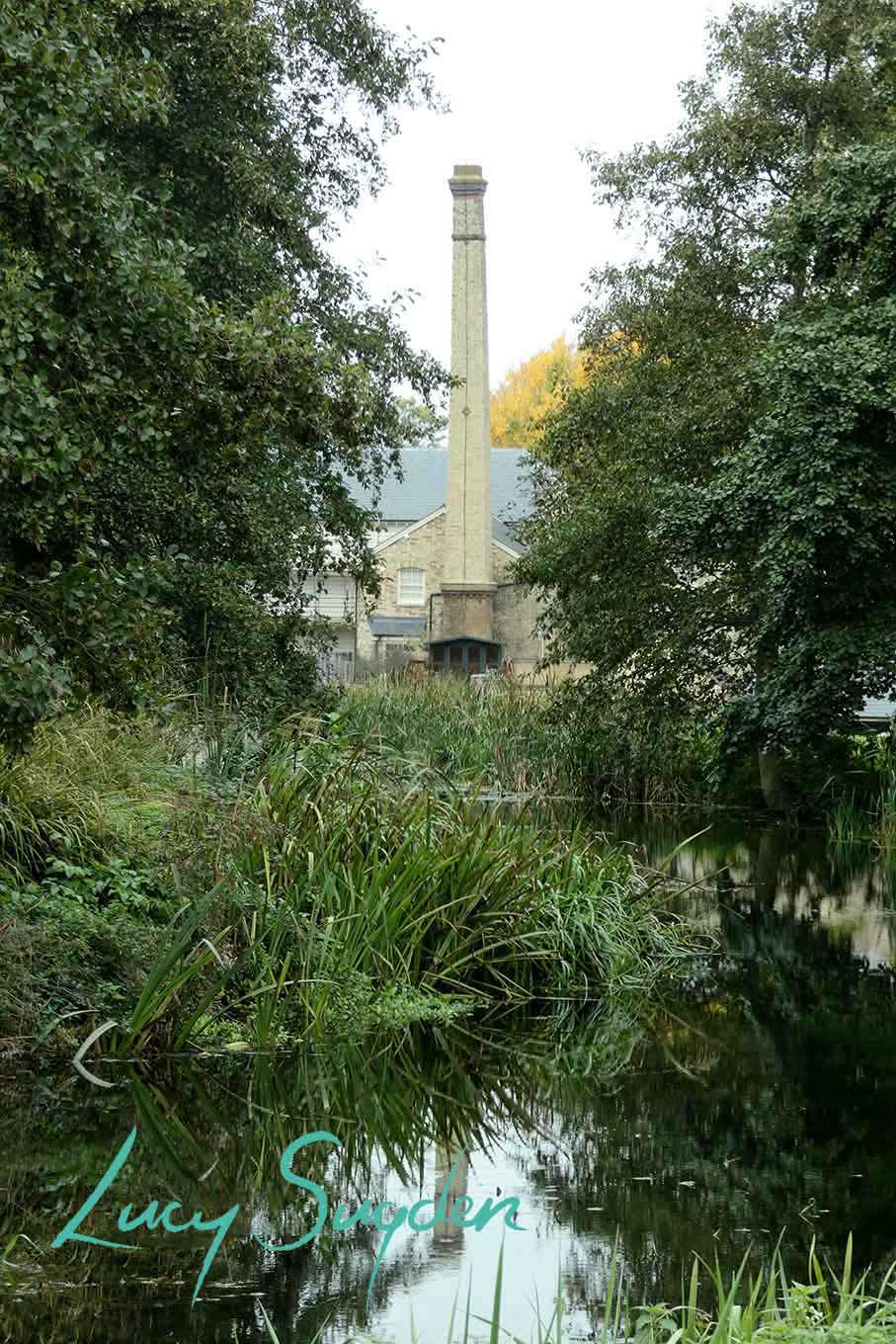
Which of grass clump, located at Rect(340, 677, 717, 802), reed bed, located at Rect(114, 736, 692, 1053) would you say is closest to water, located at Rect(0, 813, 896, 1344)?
reed bed, located at Rect(114, 736, 692, 1053)

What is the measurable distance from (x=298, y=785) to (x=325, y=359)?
2.46 meters

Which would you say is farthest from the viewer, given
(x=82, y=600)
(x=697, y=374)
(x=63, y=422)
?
(x=697, y=374)

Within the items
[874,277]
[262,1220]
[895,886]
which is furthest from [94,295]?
[874,277]

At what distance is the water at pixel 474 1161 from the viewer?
4684 mm

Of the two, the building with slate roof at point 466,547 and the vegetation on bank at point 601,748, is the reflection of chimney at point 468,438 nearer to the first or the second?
the building with slate roof at point 466,547

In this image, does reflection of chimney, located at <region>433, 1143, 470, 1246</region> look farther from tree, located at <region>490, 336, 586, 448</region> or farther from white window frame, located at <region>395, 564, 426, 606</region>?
tree, located at <region>490, 336, 586, 448</region>

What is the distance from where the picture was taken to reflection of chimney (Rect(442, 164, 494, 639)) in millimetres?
44031

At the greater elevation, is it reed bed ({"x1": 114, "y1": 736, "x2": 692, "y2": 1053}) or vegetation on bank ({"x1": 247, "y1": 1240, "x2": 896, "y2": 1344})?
reed bed ({"x1": 114, "y1": 736, "x2": 692, "y2": 1053})

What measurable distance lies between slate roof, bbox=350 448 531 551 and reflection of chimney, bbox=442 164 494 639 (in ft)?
10.4

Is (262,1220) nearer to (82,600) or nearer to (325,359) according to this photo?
Answer: (82,600)

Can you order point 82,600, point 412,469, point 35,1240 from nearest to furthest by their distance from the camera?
point 35,1240 < point 82,600 < point 412,469

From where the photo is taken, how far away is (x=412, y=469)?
52.8 m

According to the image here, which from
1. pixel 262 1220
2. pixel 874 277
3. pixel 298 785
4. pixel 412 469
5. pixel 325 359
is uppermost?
pixel 412 469

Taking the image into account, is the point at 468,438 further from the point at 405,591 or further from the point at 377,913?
the point at 377,913
